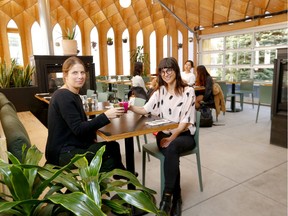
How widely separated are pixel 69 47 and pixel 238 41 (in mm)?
6415

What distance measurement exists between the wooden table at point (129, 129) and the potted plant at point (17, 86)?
2478 millimetres

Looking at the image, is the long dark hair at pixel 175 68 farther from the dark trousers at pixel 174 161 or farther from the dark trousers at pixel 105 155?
the dark trousers at pixel 105 155

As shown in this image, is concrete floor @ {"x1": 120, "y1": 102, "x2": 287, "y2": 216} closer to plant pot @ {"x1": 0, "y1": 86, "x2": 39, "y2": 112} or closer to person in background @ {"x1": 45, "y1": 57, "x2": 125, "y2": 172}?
person in background @ {"x1": 45, "y1": 57, "x2": 125, "y2": 172}

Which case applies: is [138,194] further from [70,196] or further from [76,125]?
[76,125]

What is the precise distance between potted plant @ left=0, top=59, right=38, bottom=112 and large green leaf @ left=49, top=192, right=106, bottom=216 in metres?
3.74

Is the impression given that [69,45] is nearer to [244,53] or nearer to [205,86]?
[205,86]

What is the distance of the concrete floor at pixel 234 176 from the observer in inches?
89.4

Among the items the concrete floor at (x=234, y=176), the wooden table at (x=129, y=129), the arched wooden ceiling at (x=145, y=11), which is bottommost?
the concrete floor at (x=234, y=176)

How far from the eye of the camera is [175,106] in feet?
7.75

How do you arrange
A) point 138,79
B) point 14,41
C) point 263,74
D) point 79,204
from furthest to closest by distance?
1. point 14,41
2. point 263,74
3. point 138,79
4. point 79,204

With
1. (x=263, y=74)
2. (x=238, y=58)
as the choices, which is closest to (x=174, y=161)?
(x=263, y=74)

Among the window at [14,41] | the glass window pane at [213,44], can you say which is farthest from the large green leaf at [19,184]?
the glass window pane at [213,44]

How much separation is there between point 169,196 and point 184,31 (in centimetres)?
985

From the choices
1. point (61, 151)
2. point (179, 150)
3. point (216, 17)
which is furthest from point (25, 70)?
point (216, 17)
